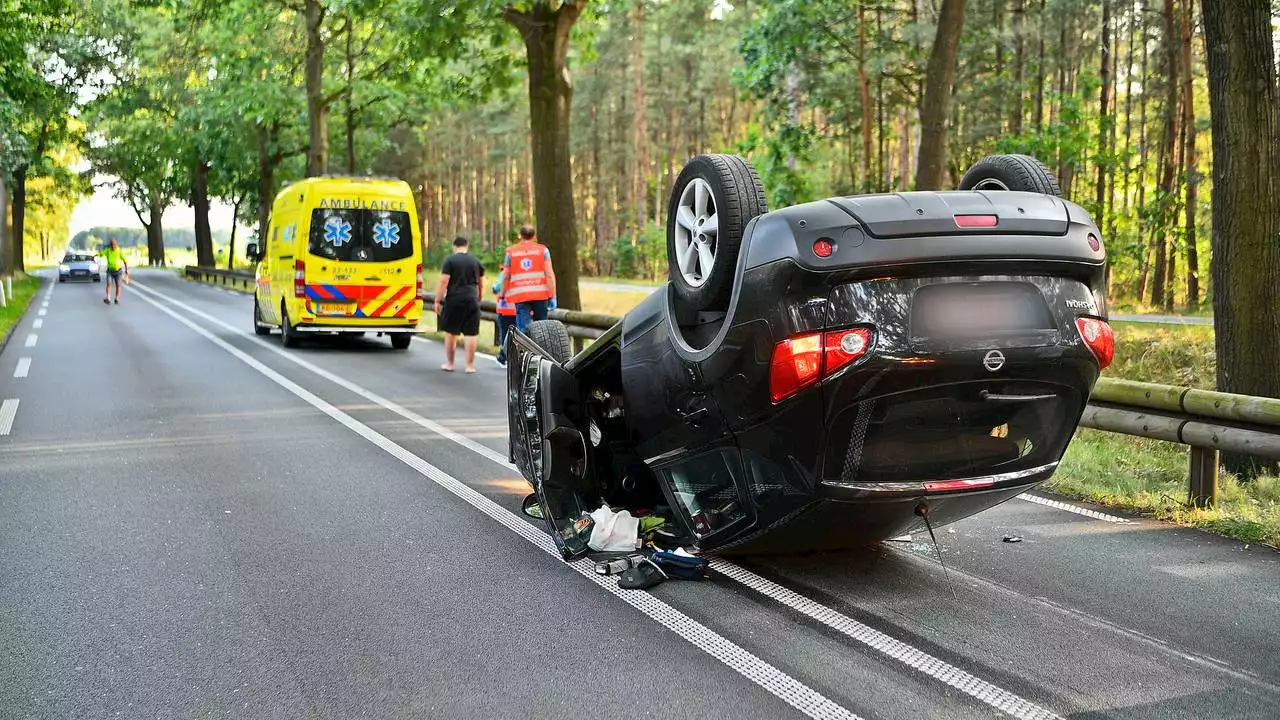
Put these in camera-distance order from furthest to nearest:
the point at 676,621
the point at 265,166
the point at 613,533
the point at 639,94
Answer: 1. the point at 265,166
2. the point at 639,94
3. the point at 613,533
4. the point at 676,621

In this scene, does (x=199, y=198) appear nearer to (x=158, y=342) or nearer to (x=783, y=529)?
(x=158, y=342)

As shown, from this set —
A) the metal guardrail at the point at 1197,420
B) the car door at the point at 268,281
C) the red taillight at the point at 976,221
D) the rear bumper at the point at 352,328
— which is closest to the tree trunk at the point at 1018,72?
the rear bumper at the point at 352,328

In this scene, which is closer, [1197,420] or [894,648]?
[894,648]

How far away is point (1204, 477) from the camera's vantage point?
597 centimetres

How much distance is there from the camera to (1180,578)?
186 inches

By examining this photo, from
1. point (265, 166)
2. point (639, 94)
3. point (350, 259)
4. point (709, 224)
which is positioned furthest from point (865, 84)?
point (265, 166)

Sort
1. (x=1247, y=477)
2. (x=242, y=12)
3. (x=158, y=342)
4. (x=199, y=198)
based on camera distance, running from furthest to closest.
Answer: (x=199, y=198) → (x=242, y=12) → (x=158, y=342) → (x=1247, y=477)

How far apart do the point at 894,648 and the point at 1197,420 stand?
3.10 metres

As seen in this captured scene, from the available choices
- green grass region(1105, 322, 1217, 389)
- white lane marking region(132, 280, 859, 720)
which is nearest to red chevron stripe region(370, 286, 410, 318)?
white lane marking region(132, 280, 859, 720)

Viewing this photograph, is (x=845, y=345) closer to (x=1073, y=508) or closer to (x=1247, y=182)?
(x=1073, y=508)

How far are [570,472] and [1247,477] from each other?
174 inches

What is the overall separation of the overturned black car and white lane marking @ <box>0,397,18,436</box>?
694 cm

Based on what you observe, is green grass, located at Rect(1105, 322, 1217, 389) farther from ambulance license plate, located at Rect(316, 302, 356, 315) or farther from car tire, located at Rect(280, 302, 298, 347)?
car tire, located at Rect(280, 302, 298, 347)

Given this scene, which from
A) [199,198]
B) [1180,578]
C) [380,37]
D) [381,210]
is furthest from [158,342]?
[199,198]
